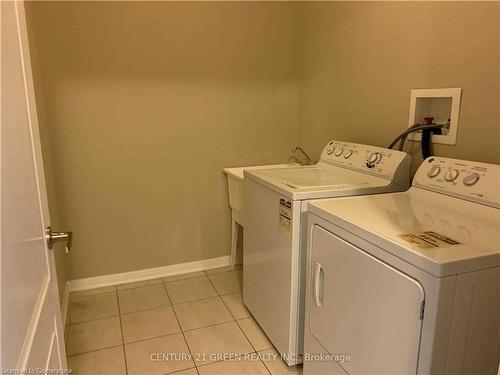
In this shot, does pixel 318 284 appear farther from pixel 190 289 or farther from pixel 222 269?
pixel 222 269

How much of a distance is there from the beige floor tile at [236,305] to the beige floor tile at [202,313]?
0.03 metres

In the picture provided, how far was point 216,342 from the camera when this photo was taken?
208 cm

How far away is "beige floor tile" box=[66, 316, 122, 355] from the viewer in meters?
2.04

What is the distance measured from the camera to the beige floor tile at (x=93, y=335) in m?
2.04

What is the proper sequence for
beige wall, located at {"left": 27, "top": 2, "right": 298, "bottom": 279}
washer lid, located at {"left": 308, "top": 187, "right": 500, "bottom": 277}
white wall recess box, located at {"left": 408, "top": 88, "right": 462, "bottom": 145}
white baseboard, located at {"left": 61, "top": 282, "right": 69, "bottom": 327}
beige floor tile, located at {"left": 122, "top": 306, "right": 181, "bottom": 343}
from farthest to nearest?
beige wall, located at {"left": 27, "top": 2, "right": 298, "bottom": 279}, white baseboard, located at {"left": 61, "top": 282, "right": 69, "bottom": 327}, beige floor tile, located at {"left": 122, "top": 306, "right": 181, "bottom": 343}, white wall recess box, located at {"left": 408, "top": 88, "right": 462, "bottom": 145}, washer lid, located at {"left": 308, "top": 187, "right": 500, "bottom": 277}

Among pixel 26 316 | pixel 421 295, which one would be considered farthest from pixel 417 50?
pixel 26 316

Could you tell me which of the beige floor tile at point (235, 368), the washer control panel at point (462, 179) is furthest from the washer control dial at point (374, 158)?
the beige floor tile at point (235, 368)

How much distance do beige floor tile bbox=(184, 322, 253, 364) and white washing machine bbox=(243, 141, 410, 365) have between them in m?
0.14

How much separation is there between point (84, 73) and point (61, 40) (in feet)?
0.71

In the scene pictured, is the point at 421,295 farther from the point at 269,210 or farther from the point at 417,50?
the point at 417,50

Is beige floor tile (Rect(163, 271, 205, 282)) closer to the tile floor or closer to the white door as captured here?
the tile floor

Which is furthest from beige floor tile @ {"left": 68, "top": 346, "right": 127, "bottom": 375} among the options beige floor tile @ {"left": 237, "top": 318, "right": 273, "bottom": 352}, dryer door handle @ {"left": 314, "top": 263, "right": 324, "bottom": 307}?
dryer door handle @ {"left": 314, "top": 263, "right": 324, "bottom": 307}

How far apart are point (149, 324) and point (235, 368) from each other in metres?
0.64

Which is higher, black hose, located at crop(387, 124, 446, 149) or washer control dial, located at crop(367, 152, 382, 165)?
black hose, located at crop(387, 124, 446, 149)
